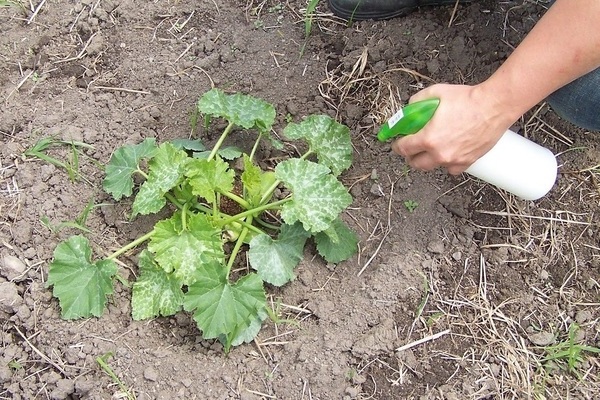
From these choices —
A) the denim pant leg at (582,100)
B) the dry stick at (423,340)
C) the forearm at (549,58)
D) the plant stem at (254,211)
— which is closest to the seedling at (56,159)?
the plant stem at (254,211)

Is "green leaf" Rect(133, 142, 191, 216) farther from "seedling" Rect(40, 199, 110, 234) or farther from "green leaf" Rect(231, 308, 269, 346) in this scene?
"green leaf" Rect(231, 308, 269, 346)

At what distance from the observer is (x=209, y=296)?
162cm

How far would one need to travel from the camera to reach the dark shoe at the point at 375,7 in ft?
6.81

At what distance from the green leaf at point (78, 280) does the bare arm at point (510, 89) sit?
79cm

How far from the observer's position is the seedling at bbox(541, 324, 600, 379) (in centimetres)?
173

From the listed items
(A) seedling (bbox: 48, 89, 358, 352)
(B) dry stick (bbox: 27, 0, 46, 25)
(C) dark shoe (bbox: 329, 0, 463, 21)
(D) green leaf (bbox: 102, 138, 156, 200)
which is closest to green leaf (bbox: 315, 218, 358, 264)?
(A) seedling (bbox: 48, 89, 358, 352)

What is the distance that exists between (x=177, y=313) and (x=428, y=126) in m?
0.80

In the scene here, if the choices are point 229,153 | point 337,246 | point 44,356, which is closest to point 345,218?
point 337,246

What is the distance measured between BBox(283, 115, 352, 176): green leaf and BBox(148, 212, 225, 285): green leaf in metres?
0.37

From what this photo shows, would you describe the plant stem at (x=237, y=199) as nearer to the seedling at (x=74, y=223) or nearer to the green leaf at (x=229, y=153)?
the green leaf at (x=229, y=153)

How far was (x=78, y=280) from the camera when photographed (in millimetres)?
1660

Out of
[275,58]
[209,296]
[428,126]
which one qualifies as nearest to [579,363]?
[428,126]

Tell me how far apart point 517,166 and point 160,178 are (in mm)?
879

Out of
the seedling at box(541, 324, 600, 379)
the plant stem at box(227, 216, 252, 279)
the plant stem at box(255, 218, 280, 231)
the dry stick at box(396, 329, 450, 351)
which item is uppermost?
the plant stem at box(227, 216, 252, 279)
